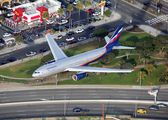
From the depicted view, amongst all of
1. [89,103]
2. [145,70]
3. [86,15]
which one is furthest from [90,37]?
[89,103]

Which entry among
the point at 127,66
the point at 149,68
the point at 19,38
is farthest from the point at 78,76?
the point at 19,38

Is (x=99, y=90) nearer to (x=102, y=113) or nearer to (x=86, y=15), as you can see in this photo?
(x=102, y=113)

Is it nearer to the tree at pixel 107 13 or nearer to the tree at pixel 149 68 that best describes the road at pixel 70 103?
the tree at pixel 149 68

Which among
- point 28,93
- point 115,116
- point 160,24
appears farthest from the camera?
point 160,24

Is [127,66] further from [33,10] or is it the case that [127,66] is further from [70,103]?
[33,10]

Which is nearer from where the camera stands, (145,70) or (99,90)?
(99,90)

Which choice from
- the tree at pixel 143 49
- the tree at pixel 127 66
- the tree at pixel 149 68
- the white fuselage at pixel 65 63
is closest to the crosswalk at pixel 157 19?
the tree at pixel 143 49
